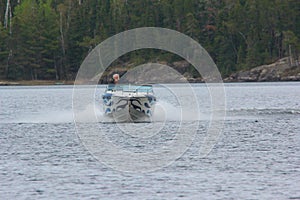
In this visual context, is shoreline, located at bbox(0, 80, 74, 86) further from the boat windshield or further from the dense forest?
the boat windshield

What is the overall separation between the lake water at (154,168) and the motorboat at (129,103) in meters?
0.61

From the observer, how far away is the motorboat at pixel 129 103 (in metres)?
42.8

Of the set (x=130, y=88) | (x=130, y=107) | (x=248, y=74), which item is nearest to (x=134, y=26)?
(x=248, y=74)

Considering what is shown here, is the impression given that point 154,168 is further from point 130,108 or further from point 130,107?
point 130,108

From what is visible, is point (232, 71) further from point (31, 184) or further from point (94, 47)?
point (31, 184)

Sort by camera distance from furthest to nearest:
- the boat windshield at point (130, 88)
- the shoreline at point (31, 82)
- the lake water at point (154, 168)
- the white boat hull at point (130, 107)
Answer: the shoreline at point (31, 82) < the boat windshield at point (130, 88) < the white boat hull at point (130, 107) < the lake water at point (154, 168)

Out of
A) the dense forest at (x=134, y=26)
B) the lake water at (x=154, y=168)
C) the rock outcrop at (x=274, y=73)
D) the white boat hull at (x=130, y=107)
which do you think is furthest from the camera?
the dense forest at (x=134, y=26)

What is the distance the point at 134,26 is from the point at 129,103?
299ft

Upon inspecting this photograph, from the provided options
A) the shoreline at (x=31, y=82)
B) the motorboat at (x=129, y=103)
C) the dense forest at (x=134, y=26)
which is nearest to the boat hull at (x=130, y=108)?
the motorboat at (x=129, y=103)

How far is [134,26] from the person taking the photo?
133 meters

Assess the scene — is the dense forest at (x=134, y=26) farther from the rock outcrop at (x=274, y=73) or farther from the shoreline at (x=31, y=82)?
the rock outcrop at (x=274, y=73)

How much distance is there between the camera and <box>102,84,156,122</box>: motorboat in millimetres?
42781

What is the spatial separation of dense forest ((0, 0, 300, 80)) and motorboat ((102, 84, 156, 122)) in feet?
266

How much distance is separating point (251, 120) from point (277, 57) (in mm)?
80403
